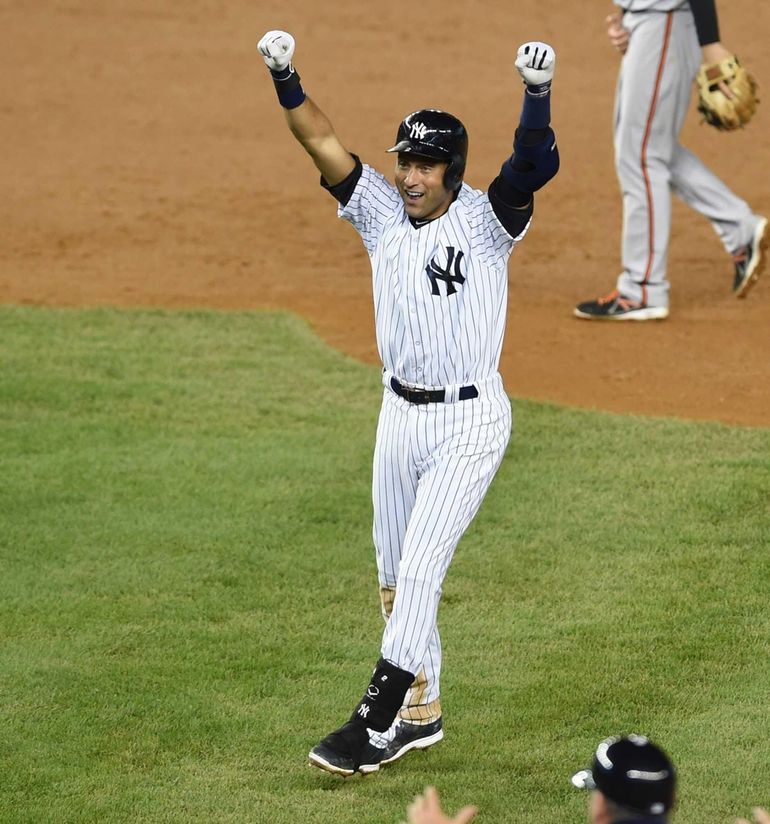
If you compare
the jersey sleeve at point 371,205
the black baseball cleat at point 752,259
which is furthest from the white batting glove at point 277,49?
the black baseball cleat at point 752,259

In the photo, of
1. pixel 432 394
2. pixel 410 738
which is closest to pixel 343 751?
pixel 410 738

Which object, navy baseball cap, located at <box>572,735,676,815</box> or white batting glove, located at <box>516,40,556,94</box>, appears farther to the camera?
white batting glove, located at <box>516,40,556,94</box>

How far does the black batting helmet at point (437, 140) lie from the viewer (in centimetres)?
464

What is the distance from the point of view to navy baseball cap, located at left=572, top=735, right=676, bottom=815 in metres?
2.72

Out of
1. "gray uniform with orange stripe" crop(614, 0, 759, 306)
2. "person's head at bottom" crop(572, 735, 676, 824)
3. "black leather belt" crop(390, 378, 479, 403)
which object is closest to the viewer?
"person's head at bottom" crop(572, 735, 676, 824)

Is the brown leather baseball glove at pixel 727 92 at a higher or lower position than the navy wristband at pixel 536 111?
higher

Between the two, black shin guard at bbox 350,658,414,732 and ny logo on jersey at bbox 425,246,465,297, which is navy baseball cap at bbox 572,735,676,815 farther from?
ny logo on jersey at bbox 425,246,465,297

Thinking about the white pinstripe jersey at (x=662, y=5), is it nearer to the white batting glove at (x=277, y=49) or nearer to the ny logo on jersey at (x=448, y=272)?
the white batting glove at (x=277, y=49)

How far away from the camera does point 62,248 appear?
458 inches

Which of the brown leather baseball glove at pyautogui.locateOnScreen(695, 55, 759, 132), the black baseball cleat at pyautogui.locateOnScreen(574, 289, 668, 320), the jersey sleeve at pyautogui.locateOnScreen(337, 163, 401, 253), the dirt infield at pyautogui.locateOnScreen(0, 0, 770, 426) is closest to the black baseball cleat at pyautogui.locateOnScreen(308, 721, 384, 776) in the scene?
the jersey sleeve at pyautogui.locateOnScreen(337, 163, 401, 253)

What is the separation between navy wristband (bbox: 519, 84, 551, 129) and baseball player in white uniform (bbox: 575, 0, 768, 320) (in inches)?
180

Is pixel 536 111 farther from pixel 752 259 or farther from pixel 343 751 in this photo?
pixel 752 259

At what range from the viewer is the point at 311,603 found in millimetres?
6066

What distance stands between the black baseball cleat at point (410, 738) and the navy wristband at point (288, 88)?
6.23ft
